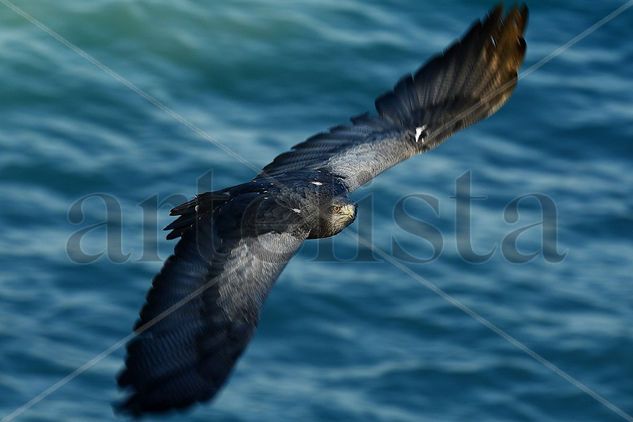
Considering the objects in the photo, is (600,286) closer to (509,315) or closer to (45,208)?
(509,315)

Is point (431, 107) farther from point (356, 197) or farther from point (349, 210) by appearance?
point (356, 197)

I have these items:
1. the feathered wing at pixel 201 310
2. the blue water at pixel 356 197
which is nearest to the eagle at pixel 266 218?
the feathered wing at pixel 201 310

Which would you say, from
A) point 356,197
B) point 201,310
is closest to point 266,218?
point 201,310

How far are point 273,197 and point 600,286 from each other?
862cm

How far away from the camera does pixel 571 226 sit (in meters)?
17.2

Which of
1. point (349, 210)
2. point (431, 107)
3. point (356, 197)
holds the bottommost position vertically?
point (349, 210)

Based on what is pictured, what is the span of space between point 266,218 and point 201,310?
93cm

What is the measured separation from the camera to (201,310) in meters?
8.30

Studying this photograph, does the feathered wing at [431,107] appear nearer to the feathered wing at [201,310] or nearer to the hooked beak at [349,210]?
the hooked beak at [349,210]

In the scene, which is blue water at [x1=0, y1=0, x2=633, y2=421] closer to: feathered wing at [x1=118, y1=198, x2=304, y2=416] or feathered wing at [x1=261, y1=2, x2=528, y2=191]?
feathered wing at [x1=261, y1=2, x2=528, y2=191]

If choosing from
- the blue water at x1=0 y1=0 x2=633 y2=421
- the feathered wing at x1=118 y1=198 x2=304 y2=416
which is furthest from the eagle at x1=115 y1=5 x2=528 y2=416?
the blue water at x1=0 y1=0 x2=633 y2=421

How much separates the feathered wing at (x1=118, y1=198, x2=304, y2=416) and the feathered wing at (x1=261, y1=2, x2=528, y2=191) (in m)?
1.38

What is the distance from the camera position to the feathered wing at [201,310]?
25.6 feet

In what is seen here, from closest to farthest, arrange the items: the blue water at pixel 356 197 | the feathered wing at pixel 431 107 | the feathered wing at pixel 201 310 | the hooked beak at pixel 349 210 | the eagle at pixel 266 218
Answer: the feathered wing at pixel 201 310
the eagle at pixel 266 218
the hooked beak at pixel 349 210
the feathered wing at pixel 431 107
the blue water at pixel 356 197
